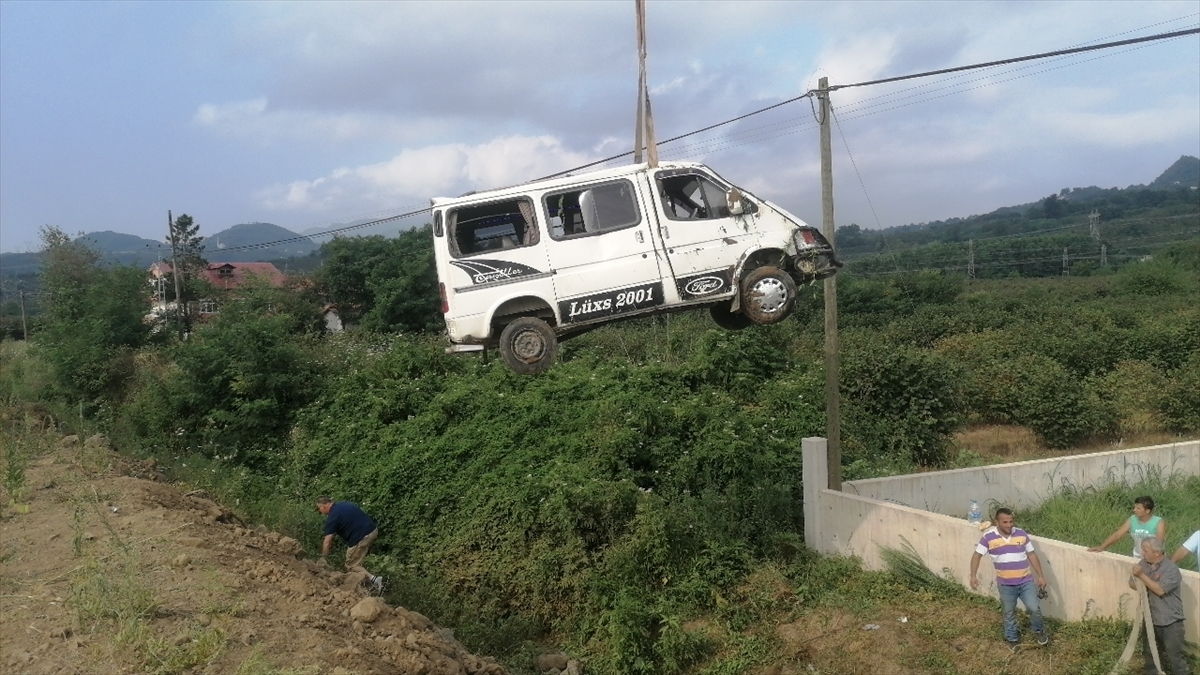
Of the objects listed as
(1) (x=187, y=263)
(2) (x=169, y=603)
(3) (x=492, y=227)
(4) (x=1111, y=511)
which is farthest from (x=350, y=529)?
(1) (x=187, y=263)

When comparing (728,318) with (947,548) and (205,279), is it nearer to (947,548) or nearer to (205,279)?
(947,548)

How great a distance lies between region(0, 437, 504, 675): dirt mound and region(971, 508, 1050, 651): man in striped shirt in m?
6.41

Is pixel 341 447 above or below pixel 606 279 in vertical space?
below

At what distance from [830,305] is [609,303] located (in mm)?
6667

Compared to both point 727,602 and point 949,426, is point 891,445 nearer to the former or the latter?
point 949,426

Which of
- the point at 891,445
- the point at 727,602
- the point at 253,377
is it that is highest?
the point at 253,377

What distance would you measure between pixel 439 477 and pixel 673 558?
542cm

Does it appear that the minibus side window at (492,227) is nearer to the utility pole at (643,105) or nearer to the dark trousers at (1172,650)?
the utility pole at (643,105)

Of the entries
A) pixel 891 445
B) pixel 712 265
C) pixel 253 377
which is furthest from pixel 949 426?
pixel 253 377

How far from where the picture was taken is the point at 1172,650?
966 centimetres

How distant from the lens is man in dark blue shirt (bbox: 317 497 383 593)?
13375 millimetres

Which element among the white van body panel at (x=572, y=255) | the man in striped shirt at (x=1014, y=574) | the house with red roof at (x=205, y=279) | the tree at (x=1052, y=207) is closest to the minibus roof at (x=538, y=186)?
the white van body panel at (x=572, y=255)

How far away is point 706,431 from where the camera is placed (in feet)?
56.5

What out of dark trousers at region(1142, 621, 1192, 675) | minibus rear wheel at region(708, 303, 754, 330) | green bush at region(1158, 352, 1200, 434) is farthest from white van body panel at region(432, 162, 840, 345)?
green bush at region(1158, 352, 1200, 434)
